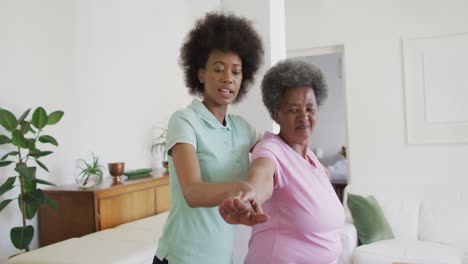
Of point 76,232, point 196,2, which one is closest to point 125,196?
point 76,232

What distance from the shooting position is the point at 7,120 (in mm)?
2730

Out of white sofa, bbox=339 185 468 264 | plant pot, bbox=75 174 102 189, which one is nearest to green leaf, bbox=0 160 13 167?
plant pot, bbox=75 174 102 189

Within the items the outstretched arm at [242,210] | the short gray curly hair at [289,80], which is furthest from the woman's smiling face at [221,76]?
the outstretched arm at [242,210]

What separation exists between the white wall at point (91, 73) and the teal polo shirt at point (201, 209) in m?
2.28

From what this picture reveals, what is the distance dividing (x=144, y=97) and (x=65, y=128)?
3.82 feet

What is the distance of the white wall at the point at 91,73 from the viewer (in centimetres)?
305

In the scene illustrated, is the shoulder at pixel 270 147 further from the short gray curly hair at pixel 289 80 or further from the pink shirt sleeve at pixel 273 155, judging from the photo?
the short gray curly hair at pixel 289 80

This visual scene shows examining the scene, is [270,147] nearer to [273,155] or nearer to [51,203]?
[273,155]

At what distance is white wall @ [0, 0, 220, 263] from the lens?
3.05 metres

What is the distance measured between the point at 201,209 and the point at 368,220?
9.35 ft

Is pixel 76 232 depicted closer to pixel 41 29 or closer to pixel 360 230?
pixel 41 29

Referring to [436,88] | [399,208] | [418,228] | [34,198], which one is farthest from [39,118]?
[436,88]

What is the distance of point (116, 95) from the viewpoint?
4.05 metres

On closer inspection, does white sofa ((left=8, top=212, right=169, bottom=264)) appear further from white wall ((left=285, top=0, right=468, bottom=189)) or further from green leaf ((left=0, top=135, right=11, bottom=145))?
white wall ((left=285, top=0, right=468, bottom=189))
